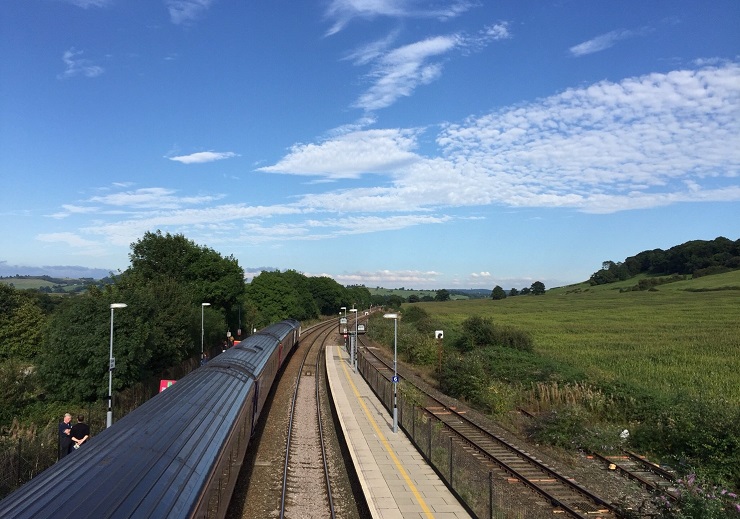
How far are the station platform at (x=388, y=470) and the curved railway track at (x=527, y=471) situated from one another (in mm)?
2426

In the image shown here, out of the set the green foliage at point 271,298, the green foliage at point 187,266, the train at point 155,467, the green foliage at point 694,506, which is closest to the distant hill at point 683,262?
the green foliage at point 271,298

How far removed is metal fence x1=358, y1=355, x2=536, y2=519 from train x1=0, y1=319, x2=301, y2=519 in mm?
5688

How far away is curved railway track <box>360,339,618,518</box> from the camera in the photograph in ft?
44.4

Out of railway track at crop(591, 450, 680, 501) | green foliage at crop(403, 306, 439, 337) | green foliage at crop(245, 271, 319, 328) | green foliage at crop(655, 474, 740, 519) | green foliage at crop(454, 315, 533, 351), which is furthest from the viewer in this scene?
green foliage at crop(245, 271, 319, 328)

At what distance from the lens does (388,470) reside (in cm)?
1588

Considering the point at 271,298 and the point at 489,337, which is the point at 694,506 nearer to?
the point at 489,337

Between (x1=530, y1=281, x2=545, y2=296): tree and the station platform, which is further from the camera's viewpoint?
(x1=530, y1=281, x2=545, y2=296): tree

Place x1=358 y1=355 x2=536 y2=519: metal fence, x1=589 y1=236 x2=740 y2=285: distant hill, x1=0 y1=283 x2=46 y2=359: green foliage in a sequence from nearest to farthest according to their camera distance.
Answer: x1=358 y1=355 x2=536 y2=519: metal fence → x1=0 y1=283 x2=46 y2=359: green foliage → x1=589 y1=236 x2=740 y2=285: distant hill

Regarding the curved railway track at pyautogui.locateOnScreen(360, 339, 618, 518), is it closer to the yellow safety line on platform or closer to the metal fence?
the metal fence

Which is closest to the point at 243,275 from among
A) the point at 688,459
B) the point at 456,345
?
the point at 456,345

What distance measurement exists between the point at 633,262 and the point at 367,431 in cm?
15574

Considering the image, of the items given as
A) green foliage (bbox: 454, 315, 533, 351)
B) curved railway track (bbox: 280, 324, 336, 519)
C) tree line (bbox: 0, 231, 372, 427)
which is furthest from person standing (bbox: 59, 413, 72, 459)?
green foliage (bbox: 454, 315, 533, 351)

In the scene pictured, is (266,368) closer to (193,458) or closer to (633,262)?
(193,458)

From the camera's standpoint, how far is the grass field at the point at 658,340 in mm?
29797
